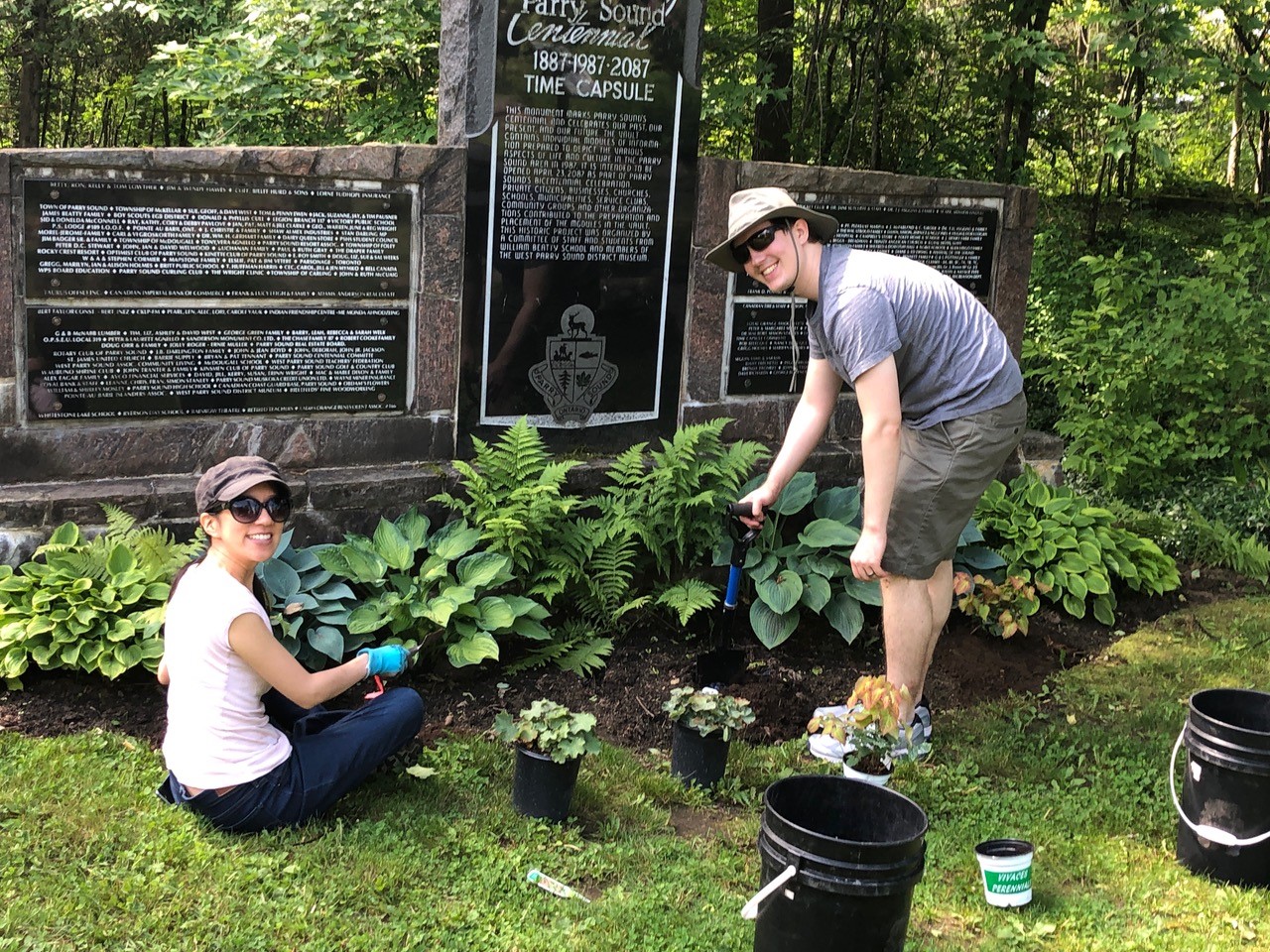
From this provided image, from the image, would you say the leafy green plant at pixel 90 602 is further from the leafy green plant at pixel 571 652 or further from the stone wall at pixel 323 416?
the leafy green plant at pixel 571 652

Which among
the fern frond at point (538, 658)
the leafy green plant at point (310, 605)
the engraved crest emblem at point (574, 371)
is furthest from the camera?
the engraved crest emblem at point (574, 371)

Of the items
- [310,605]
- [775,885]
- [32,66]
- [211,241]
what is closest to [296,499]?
[310,605]

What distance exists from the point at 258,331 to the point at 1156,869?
12.9ft

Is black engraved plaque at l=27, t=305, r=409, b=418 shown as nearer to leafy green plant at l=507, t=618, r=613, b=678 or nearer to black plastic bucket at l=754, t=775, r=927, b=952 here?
leafy green plant at l=507, t=618, r=613, b=678

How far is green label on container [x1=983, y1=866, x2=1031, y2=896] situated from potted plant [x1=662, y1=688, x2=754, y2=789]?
92cm

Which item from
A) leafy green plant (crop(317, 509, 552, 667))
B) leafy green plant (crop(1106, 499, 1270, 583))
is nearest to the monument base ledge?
leafy green plant (crop(317, 509, 552, 667))

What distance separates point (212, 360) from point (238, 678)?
2078 mm

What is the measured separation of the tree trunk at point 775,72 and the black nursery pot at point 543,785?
635 cm

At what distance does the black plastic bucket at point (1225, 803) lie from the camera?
3.58 meters

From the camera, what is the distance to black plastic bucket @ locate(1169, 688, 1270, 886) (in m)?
3.58

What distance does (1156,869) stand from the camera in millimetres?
3781

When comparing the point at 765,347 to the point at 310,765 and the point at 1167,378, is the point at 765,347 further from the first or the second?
the point at 310,765

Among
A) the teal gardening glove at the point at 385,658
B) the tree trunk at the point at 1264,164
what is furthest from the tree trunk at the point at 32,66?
the tree trunk at the point at 1264,164

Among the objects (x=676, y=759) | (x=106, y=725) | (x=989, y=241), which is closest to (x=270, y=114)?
(x=989, y=241)
